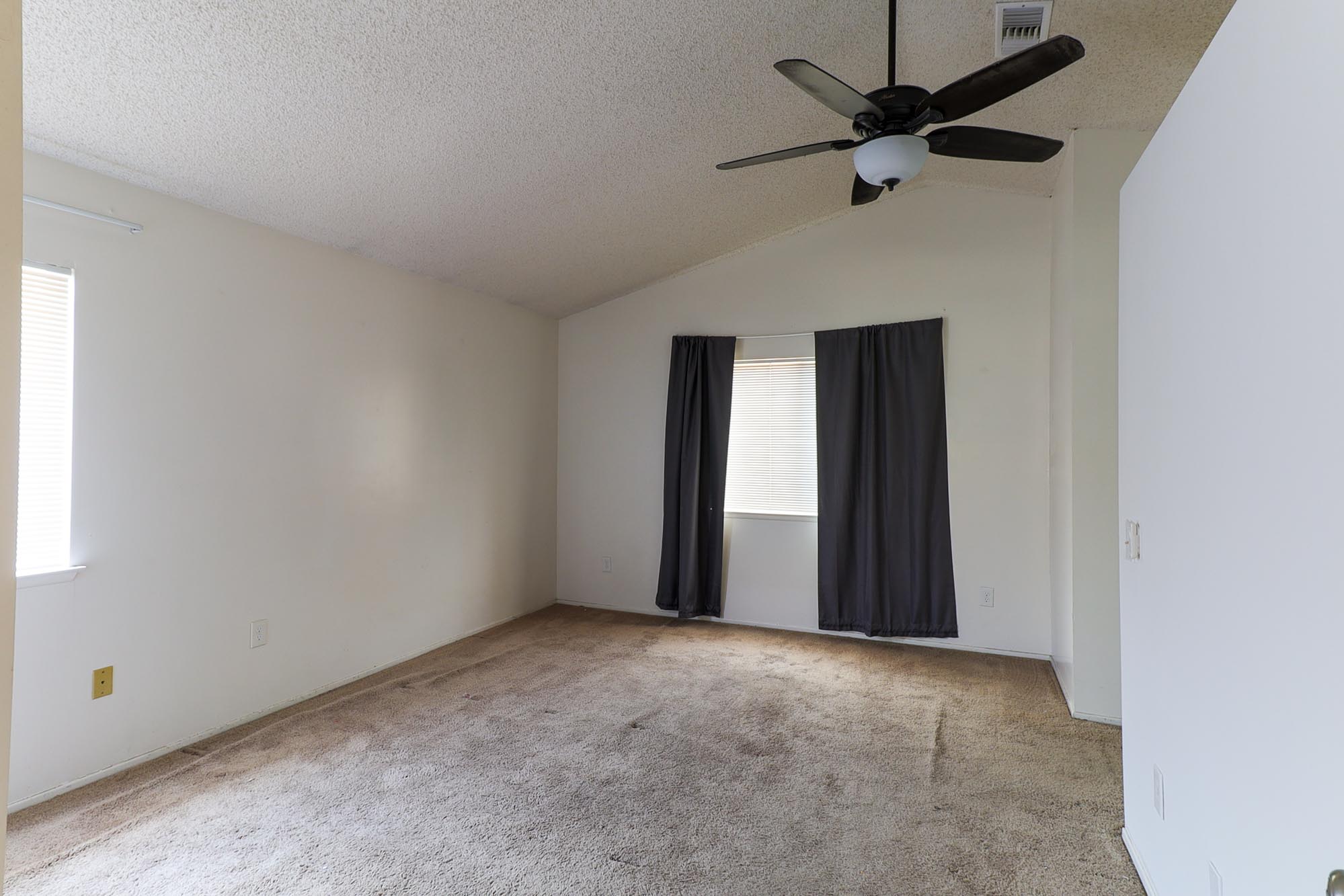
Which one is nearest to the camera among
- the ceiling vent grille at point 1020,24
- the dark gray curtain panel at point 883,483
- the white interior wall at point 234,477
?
the ceiling vent grille at point 1020,24

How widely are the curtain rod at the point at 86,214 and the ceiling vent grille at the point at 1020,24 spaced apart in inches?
131

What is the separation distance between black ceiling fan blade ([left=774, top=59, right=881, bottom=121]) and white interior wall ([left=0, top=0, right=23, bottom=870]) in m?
1.44

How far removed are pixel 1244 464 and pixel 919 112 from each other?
1.30 meters

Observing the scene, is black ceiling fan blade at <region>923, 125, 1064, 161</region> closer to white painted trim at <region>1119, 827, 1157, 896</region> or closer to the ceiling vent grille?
the ceiling vent grille

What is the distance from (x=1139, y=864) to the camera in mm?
2111

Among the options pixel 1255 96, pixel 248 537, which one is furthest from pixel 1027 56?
pixel 248 537

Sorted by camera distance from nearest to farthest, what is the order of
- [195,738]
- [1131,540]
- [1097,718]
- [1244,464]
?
[1244,464]
[1131,540]
[195,738]
[1097,718]

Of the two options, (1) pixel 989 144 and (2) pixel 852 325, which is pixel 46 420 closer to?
(1) pixel 989 144

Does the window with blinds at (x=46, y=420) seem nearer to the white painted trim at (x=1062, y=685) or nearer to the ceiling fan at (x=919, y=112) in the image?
the ceiling fan at (x=919, y=112)

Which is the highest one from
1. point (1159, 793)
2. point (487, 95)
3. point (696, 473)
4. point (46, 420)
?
point (487, 95)

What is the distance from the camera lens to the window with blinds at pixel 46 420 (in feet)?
8.25

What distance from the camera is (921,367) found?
447 cm

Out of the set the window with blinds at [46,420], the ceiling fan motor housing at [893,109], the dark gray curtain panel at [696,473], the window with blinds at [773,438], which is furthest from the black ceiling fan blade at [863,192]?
the window with blinds at [46,420]

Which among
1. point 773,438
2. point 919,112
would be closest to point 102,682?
point 919,112
